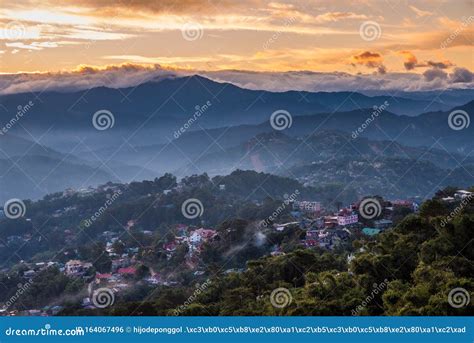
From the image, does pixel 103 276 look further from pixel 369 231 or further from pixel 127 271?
pixel 369 231

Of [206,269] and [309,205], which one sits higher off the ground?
[309,205]

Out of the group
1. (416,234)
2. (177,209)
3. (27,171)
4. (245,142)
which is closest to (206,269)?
(416,234)

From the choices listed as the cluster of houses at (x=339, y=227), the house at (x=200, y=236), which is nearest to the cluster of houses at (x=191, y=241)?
the house at (x=200, y=236)

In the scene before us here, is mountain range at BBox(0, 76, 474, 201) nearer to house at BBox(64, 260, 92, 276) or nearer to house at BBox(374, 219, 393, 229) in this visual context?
house at BBox(64, 260, 92, 276)

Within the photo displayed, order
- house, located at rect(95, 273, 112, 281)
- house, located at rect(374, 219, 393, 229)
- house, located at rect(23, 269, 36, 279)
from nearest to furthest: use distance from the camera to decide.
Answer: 1. house, located at rect(374, 219, 393, 229)
2. house, located at rect(95, 273, 112, 281)
3. house, located at rect(23, 269, 36, 279)

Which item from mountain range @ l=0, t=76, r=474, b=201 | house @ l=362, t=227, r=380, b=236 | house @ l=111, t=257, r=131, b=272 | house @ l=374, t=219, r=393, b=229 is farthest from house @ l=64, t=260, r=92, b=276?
mountain range @ l=0, t=76, r=474, b=201

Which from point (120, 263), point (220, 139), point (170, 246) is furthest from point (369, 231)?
point (220, 139)

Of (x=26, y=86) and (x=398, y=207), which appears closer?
(x=398, y=207)

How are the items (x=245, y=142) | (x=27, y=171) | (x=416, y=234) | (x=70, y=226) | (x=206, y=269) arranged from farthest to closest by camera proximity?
(x=245, y=142) → (x=27, y=171) → (x=70, y=226) → (x=206, y=269) → (x=416, y=234)
